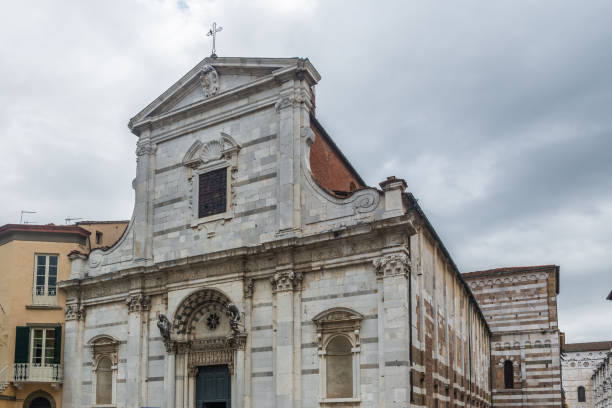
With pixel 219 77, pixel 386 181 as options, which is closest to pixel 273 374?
pixel 386 181

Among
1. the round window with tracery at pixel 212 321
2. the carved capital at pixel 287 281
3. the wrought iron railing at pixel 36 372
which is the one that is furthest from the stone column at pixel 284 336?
the wrought iron railing at pixel 36 372

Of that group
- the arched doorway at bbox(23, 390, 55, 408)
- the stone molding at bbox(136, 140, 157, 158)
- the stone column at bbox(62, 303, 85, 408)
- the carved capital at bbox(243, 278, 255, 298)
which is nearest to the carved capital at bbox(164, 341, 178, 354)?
the carved capital at bbox(243, 278, 255, 298)

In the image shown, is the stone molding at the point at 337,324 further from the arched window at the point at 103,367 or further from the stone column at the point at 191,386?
the arched window at the point at 103,367

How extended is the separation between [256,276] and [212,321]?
90.2 inches

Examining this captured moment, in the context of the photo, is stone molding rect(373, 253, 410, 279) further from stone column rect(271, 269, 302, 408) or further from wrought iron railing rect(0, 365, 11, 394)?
wrought iron railing rect(0, 365, 11, 394)

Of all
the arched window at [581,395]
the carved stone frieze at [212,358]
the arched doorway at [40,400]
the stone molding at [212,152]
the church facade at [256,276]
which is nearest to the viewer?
the church facade at [256,276]

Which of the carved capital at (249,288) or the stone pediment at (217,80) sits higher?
the stone pediment at (217,80)

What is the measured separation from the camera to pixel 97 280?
76.1 ft

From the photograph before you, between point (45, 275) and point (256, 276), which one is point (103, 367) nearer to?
point (45, 275)

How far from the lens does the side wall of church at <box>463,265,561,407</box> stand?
36469 mm

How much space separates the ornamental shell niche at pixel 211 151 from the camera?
2177 cm

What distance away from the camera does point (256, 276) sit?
1975 cm

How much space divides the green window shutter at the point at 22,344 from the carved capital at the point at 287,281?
9748mm

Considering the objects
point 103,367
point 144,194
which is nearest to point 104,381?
point 103,367
